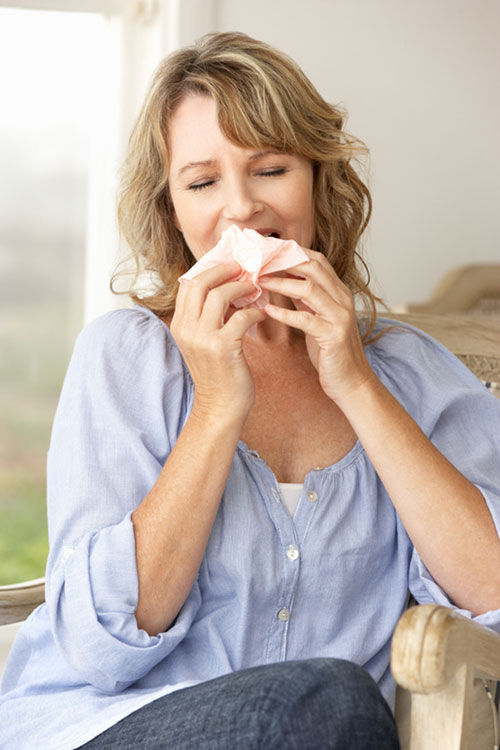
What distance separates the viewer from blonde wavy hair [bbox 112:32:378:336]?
4.67 ft

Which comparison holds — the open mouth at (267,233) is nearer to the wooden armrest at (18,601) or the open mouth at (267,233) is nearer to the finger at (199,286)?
the finger at (199,286)

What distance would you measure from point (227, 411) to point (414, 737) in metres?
0.47

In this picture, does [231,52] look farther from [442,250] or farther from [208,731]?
[442,250]

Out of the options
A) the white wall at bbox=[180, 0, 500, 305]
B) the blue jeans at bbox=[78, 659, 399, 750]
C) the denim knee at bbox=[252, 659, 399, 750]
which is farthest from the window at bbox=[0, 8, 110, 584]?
the denim knee at bbox=[252, 659, 399, 750]

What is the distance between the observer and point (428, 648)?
95cm

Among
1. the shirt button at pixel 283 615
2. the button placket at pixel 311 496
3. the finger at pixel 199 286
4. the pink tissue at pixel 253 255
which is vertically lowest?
the shirt button at pixel 283 615

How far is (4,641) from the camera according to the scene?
5.67 ft

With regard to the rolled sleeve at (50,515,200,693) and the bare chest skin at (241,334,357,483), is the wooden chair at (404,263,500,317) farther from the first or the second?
the rolled sleeve at (50,515,200,693)

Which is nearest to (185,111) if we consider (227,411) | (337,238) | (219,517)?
(337,238)

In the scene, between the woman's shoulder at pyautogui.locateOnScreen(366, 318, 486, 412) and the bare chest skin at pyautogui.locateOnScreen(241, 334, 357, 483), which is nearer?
the bare chest skin at pyautogui.locateOnScreen(241, 334, 357, 483)

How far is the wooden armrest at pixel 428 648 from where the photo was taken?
3.12ft

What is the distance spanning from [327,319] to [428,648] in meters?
0.50

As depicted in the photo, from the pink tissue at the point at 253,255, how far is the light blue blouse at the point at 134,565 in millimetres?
187

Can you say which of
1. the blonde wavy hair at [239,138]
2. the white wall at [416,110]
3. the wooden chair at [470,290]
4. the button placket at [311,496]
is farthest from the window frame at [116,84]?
the button placket at [311,496]
